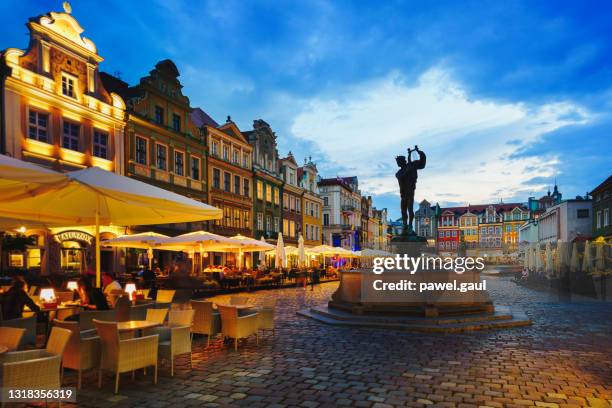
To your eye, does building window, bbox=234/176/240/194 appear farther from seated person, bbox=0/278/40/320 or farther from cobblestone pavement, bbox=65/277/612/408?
seated person, bbox=0/278/40/320

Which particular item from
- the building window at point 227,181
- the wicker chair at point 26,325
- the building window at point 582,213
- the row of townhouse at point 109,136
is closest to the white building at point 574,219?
the building window at point 582,213

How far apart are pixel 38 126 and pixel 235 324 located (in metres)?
18.0

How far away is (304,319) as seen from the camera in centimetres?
1308

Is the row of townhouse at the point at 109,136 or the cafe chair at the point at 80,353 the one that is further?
the row of townhouse at the point at 109,136

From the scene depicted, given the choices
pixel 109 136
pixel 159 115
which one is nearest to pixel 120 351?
pixel 109 136

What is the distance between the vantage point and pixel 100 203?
32.3ft

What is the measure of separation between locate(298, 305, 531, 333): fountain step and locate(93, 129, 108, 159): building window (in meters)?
17.9

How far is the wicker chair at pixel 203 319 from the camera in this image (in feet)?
30.3

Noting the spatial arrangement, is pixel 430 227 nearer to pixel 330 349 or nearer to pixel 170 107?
pixel 170 107

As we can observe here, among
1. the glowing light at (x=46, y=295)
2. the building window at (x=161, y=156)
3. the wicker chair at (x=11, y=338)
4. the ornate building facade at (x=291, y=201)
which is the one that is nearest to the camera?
the wicker chair at (x=11, y=338)

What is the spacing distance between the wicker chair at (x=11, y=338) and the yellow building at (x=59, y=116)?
50.4ft

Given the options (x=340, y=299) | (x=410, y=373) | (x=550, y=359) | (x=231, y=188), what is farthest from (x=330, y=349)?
(x=231, y=188)

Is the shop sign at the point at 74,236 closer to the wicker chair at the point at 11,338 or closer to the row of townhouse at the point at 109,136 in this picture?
the row of townhouse at the point at 109,136

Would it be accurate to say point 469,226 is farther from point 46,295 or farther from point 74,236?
point 46,295
